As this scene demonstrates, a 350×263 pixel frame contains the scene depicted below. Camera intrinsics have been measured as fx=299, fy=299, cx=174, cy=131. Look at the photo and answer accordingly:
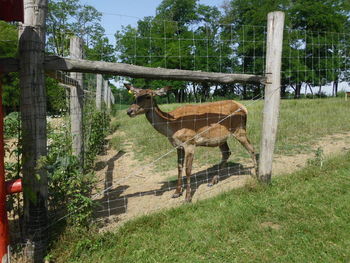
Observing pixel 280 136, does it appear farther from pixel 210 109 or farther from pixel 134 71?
pixel 134 71

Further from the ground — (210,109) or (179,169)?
(210,109)

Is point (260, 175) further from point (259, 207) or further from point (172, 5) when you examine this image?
point (172, 5)

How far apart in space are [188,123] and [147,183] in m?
1.39

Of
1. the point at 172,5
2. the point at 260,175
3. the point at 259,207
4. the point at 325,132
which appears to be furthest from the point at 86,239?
the point at 172,5

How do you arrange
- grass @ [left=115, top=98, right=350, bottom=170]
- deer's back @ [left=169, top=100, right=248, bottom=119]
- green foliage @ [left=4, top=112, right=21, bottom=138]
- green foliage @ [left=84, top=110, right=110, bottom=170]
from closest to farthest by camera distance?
green foliage @ [left=4, top=112, right=21, bottom=138], deer's back @ [left=169, top=100, right=248, bottom=119], green foliage @ [left=84, top=110, right=110, bottom=170], grass @ [left=115, top=98, right=350, bottom=170]

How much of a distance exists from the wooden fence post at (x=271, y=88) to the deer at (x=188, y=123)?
70 cm

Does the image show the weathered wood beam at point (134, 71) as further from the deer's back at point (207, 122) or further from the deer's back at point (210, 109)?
the deer's back at point (210, 109)

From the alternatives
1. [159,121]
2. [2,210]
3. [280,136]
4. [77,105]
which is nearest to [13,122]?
[77,105]

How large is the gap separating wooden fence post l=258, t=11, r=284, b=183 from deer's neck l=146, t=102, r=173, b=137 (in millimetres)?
1490

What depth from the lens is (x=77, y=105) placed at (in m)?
5.03

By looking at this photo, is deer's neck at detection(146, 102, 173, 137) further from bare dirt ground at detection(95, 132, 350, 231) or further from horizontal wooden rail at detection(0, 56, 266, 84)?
horizontal wooden rail at detection(0, 56, 266, 84)

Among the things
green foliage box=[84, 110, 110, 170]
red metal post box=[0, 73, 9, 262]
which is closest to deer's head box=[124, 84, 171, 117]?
green foliage box=[84, 110, 110, 170]

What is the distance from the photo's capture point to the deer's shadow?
4.22 m

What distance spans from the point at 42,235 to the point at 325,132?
8.43 m
